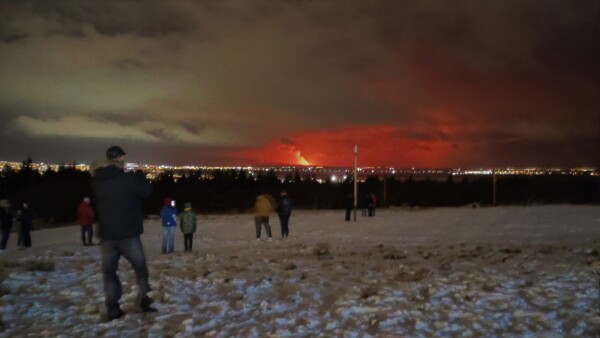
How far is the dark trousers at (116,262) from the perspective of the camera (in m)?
6.32

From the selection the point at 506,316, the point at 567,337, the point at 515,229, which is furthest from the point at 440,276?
the point at 515,229

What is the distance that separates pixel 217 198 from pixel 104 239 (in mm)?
76244

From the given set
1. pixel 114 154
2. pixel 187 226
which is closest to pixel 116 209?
pixel 114 154

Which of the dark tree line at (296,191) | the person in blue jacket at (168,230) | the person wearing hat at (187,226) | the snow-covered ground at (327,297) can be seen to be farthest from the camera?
the dark tree line at (296,191)

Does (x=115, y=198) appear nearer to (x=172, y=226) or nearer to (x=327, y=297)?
(x=327, y=297)

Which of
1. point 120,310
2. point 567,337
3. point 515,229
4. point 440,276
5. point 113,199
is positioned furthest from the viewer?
point 515,229

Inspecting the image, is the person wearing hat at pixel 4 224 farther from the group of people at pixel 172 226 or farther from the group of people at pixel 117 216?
the group of people at pixel 117 216

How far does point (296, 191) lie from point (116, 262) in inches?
3206

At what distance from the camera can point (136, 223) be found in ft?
20.7

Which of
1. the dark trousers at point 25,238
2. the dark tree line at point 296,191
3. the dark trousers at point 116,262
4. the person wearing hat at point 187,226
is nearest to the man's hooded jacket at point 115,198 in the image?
the dark trousers at point 116,262

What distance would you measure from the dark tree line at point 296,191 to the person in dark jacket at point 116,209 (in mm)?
49229

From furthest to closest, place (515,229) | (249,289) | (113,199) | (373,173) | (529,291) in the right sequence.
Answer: (373,173), (515,229), (249,289), (529,291), (113,199)

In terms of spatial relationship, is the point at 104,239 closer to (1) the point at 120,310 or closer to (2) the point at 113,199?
(2) the point at 113,199

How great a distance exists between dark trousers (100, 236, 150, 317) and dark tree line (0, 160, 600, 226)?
49.0 metres
